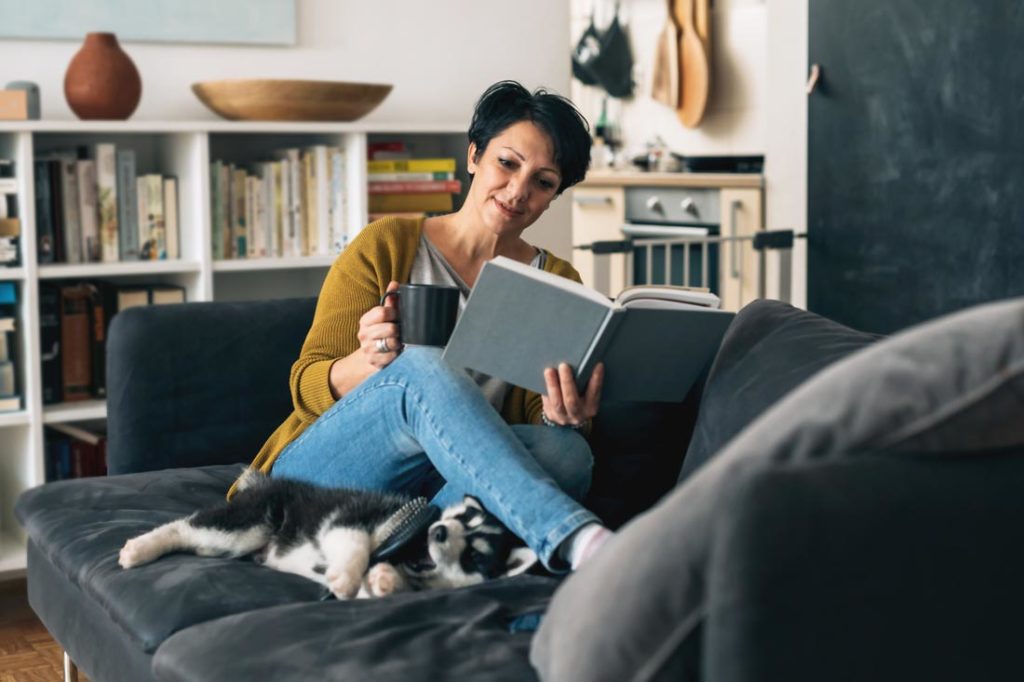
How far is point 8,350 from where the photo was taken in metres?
3.18

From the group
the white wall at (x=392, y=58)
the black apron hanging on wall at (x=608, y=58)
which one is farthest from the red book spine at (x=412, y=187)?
the black apron hanging on wall at (x=608, y=58)

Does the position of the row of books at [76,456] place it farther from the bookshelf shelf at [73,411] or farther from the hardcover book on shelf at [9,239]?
the hardcover book on shelf at [9,239]

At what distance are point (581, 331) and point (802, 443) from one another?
100 centimetres

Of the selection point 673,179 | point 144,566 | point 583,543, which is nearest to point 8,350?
point 144,566

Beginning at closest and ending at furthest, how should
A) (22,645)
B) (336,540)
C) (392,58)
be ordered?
(336,540) → (22,645) → (392,58)

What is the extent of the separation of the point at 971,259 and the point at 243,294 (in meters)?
1.99

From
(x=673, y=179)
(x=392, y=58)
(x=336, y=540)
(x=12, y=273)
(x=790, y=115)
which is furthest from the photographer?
(x=673, y=179)

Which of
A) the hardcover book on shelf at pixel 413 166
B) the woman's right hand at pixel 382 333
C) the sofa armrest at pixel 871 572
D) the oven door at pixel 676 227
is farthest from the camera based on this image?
the oven door at pixel 676 227

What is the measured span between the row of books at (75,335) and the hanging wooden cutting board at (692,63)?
3.08m

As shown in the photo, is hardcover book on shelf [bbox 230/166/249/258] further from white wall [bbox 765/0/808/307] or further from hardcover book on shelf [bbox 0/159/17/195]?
white wall [bbox 765/0/808/307]

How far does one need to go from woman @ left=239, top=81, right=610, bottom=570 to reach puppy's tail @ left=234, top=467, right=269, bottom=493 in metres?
0.05

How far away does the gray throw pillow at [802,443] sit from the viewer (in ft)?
3.29

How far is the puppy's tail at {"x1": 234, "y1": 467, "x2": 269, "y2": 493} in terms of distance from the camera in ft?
7.25

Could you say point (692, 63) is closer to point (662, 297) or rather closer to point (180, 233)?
point (180, 233)
